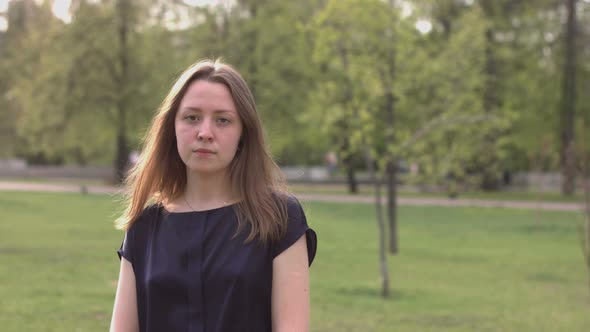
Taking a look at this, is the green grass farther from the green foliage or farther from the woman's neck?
the green foliage

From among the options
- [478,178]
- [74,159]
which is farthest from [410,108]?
[74,159]

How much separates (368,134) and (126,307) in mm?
12041

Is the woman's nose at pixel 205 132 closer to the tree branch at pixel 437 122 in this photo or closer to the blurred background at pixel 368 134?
the blurred background at pixel 368 134

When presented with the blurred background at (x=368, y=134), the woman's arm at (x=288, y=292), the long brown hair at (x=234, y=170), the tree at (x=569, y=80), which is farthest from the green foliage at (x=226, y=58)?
the woman's arm at (x=288, y=292)

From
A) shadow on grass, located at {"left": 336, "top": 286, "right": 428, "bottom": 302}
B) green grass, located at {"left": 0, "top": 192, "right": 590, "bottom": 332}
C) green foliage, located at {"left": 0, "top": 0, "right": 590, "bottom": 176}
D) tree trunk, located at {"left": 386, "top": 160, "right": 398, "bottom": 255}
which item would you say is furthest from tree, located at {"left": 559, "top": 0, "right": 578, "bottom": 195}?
shadow on grass, located at {"left": 336, "top": 286, "right": 428, "bottom": 302}

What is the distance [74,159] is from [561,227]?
145 ft

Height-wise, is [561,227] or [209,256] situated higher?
[209,256]

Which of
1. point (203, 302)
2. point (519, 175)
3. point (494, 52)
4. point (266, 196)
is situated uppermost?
point (494, 52)

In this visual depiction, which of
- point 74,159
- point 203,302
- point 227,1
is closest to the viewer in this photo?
point 203,302

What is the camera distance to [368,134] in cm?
1438

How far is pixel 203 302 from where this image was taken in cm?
233

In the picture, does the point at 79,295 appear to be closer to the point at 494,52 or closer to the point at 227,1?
the point at 227,1

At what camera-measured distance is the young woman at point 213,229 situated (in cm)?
233

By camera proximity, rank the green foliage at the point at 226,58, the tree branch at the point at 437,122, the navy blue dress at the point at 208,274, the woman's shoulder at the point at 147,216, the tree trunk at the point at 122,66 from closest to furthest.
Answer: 1. the navy blue dress at the point at 208,274
2. the woman's shoulder at the point at 147,216
3. the tree branch at the point at 437,122
4. the green foliage at the point at 226,58
5. the tree trunk at the point at 122,66
